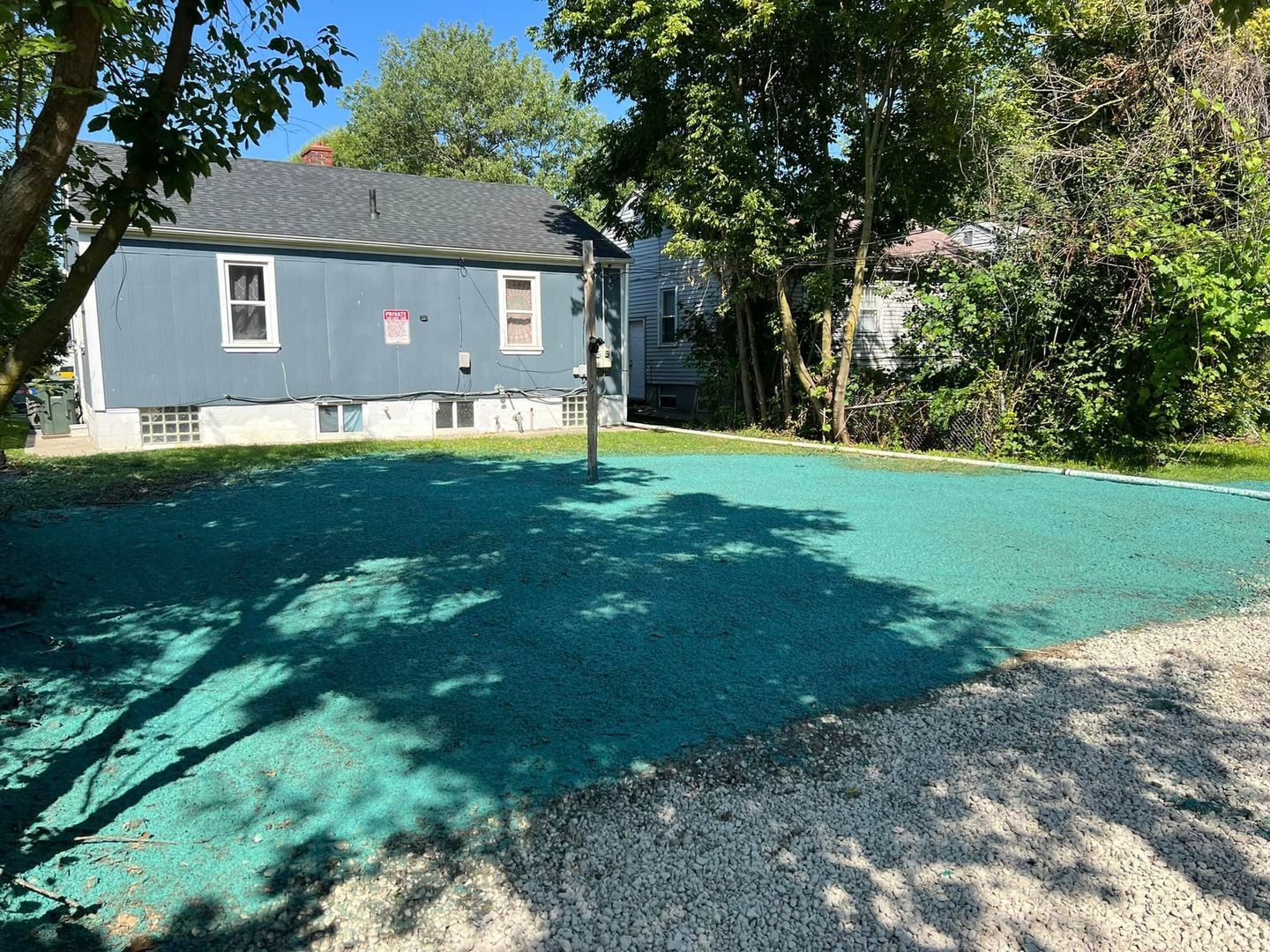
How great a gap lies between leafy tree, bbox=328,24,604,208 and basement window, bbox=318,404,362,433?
77.2 ft

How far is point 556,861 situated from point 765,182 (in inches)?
534

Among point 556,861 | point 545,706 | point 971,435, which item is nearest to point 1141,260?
point 971,435

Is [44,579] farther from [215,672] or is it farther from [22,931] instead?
[22,931]

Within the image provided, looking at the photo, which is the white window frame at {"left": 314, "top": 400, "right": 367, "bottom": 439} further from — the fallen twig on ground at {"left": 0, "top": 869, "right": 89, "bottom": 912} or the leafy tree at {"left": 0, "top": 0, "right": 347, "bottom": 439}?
the fallen twig on ground at {"left": 0, "top": 869, "right": 89, "bottom": 912}

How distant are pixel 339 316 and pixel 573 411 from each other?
4.82 m

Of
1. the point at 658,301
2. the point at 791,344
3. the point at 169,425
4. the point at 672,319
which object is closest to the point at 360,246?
the point at 169,425

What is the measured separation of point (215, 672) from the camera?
4227 mm

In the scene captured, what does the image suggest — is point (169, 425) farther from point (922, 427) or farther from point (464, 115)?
point (464, 115)

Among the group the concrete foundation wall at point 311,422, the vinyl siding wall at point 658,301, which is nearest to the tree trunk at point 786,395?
the concrete foundation wall at point 311,422

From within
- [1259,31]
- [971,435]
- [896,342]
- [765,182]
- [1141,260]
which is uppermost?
[1259,31]

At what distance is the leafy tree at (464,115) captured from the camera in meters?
36.5

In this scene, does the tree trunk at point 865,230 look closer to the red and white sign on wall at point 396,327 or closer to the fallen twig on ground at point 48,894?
the red and white sign on wall at point 396,327

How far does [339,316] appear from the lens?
580 inches

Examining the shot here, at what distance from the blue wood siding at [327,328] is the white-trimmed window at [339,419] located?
0.29 m
